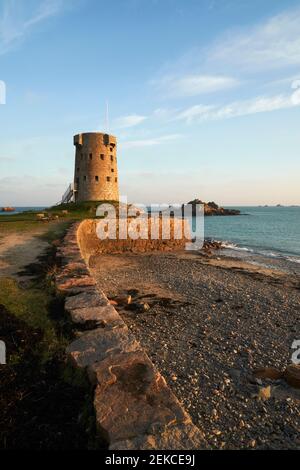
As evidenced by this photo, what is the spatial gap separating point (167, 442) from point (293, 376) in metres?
3.63

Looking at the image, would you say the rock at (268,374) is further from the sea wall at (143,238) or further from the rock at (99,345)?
the sea wall at (143,238)

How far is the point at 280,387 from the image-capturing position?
552cm

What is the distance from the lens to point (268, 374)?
5.92m

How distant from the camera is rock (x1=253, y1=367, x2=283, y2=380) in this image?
588cm

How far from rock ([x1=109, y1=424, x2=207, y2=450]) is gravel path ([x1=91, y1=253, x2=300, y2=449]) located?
112 cm

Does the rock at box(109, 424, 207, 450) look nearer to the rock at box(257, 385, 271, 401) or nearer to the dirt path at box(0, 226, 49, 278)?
the rock at box(257, 385, 271, 401)

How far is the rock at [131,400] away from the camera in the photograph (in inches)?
121

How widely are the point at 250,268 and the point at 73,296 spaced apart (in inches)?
614

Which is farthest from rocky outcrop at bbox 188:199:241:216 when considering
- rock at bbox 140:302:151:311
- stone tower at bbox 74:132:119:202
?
rock at bbox 140:302:151:311

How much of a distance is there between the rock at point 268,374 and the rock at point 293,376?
0.55 ft

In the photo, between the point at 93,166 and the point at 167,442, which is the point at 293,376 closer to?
the point at 167,442
